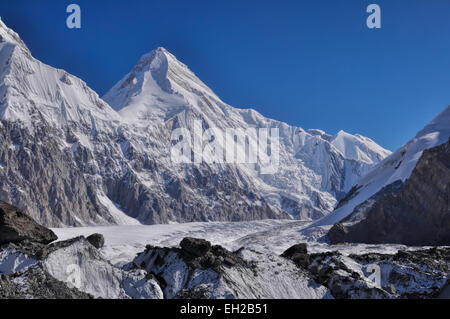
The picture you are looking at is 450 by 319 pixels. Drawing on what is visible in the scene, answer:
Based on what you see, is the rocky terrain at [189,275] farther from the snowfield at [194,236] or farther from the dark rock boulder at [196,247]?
the snowfield at [194,236]

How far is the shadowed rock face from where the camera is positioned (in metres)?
104

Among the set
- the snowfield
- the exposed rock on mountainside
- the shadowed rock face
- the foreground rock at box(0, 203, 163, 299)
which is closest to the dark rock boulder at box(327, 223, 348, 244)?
the shadowed rock face

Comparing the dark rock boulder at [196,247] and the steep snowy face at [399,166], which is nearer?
the dark rock boulder at [196,247]

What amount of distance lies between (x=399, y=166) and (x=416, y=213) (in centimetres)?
3866

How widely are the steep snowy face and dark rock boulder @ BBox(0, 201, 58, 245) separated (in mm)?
111528

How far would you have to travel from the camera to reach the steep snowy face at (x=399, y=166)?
456 ft

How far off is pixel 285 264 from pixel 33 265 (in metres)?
18.4

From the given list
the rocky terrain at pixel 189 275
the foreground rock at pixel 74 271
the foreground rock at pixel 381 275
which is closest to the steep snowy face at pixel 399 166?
the foreground rock at pixel 381 275

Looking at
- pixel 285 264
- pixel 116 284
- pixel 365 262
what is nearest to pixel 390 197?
pixel 365 262

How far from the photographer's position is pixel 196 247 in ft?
124

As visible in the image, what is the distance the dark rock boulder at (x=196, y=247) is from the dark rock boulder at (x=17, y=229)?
39.1 ft

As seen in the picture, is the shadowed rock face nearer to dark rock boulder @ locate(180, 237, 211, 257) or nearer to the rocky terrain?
the rocky terrain
